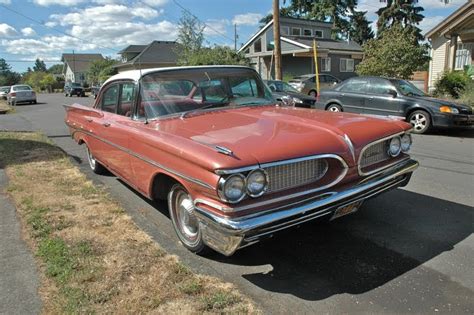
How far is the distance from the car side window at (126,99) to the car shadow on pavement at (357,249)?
2055 millimetres

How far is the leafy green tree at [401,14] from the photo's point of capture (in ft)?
177

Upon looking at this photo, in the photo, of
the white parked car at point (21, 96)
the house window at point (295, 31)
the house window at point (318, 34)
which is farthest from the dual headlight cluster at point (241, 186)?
the house window at point (318, 34)

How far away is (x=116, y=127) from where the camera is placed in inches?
195

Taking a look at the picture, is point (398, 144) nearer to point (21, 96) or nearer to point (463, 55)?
point (463, 55)

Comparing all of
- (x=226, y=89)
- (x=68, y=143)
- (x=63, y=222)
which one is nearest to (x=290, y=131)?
(x=226, y=89)

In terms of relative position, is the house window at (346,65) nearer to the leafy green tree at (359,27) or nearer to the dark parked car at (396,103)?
the leafy green tree at (359,27)

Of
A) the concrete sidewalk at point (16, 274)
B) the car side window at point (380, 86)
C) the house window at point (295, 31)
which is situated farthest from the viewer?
the house window at point (295, 31)

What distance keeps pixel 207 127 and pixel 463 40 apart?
67.4 ft

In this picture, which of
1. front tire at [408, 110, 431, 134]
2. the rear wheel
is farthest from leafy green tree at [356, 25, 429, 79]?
front tire at [408, 110, 431, 134]

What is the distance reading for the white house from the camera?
1912 centimetres

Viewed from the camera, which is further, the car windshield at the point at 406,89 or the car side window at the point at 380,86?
the car side window at the point at 380,86

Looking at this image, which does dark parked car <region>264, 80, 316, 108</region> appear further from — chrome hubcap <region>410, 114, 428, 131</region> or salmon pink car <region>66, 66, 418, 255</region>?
salmon pink car <region>66, 66, 418, 255</region>

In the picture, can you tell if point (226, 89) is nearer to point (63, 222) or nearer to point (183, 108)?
point (183, 108)

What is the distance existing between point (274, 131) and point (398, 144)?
134cm
